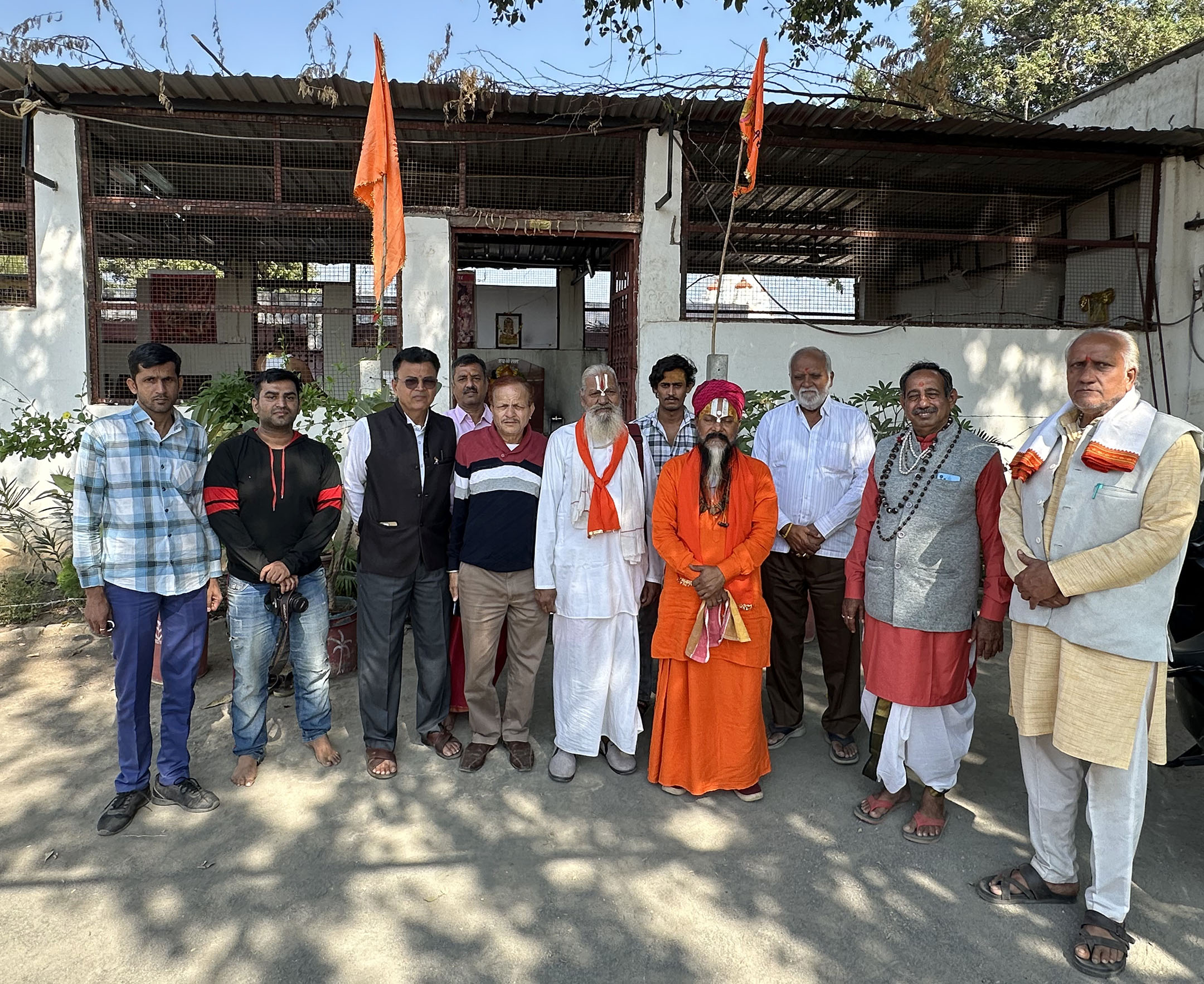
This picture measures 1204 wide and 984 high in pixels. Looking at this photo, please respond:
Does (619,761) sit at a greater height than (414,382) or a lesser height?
lesser

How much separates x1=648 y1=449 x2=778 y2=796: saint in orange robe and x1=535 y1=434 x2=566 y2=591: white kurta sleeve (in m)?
0.45

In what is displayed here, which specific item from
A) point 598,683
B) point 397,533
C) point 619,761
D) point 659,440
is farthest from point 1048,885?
point 397,533

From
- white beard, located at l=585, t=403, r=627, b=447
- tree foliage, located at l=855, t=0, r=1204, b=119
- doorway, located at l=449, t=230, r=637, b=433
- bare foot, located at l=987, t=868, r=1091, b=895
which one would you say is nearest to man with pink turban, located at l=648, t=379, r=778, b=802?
white beard, located at l=585, t=403, r=627, b=447

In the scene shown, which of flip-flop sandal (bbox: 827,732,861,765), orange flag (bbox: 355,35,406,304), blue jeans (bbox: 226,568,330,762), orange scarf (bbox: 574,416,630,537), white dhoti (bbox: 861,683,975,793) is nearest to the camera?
white dhoti (bbox: 861,683,975,793)

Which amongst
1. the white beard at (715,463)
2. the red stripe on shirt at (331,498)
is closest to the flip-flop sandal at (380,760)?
the red stripe on shirt at (331,498)

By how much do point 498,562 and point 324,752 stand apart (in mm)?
1166

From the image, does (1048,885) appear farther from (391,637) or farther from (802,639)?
(391,637)

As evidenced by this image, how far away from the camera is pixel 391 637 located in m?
3.65

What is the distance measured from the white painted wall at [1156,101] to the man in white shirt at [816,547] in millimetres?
5967

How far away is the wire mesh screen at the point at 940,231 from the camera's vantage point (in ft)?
24.2

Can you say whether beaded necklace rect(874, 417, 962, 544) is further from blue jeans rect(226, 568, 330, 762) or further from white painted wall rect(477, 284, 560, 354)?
white painted wall rect(477, 284, 560, 354)

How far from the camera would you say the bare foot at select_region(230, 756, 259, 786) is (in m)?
3.46

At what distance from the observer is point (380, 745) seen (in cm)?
368

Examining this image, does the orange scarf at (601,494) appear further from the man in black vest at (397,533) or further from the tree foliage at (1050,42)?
the tree foliage at (1050,42)
